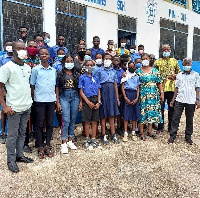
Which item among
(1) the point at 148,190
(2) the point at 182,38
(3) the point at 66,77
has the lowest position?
(1) the point at 148,190

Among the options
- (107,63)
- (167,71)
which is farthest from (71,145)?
(167,71)

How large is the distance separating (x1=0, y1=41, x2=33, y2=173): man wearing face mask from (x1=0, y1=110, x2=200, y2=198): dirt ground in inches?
15.2

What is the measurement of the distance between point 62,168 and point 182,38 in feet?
38.0

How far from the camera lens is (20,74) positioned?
3.12 metres

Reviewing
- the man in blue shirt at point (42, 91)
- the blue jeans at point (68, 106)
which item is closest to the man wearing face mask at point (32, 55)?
the man in blue shirt at point (42, 91)

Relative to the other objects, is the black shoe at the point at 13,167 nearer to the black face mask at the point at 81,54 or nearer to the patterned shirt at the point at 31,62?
the patterned shirt at the point at 31,62

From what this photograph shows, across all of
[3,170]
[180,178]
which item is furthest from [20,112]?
[180,178]

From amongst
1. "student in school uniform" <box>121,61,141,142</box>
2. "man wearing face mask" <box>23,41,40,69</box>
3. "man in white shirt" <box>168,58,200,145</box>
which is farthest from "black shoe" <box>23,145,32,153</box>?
"man in white shirt" <box>168,58,200,145</box>

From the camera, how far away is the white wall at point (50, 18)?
23.1 ft

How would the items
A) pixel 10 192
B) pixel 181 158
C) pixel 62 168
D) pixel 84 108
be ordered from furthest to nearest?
pixel 84 108 < pixel 181 158 < pixel 62 168 < pixel 10 192

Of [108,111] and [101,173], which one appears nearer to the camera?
[101,173]

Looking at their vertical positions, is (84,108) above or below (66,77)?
below

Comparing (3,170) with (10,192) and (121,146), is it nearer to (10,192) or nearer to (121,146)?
(10,192)

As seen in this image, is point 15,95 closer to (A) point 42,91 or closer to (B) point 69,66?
(A) point 42,91
